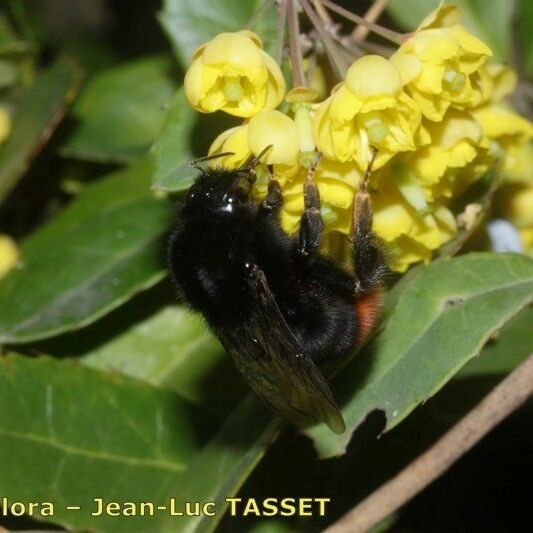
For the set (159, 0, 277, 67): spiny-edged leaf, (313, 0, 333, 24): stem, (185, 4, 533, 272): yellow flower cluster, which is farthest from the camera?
(159, 0, 277, 67): spiny-edged leaf

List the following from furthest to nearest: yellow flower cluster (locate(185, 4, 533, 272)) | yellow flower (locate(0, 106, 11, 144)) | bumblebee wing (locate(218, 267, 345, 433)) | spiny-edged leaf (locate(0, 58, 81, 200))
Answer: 1. yellow flower (locate(0, 106, 11, 144))
2. spiny-edged leaf (locate(0, 58, 81, 200))
3. yellow flower cluster (locate(185, 4, 533, 272))
4. bumblebee wing (locate(218, 267, 345, 433))

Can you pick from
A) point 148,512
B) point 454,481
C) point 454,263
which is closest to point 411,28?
point 454,263

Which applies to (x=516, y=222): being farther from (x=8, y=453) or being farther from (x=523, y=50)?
(x=8, y=453)

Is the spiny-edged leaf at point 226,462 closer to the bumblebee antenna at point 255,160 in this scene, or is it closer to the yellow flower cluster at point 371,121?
the yellow flower cluster at point 371,121

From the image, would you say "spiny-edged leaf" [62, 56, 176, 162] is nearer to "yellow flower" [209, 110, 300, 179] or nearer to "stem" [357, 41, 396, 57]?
"stem" [357, 41, 396, 57]

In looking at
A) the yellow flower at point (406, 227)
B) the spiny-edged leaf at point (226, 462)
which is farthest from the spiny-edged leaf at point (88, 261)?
the yellow flower at point (406, 227)

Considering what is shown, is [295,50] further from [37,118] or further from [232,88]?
[37,118]

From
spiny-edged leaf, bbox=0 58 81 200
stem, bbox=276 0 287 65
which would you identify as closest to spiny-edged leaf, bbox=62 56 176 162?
spiny-edged leaf, bbox=0 58 81 200
